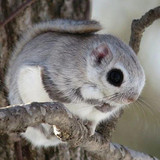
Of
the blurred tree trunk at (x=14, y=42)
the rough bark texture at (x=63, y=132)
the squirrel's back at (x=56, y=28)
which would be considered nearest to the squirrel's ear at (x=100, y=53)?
the squirrel's back at (x=56, y=28)

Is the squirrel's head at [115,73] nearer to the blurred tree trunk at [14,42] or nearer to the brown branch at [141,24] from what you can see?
the brown branch at [141,24]

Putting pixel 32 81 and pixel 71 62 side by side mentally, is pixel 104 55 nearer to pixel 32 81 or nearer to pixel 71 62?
pixel 71 62

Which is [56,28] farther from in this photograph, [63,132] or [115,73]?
[63,132]

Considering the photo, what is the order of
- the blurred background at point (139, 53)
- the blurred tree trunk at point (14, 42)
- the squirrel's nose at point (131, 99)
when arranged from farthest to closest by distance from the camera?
the blurred background at point (139, 53) < the blurred tree trunk at point (14, 42) < the squirrel's nose at point (131, 99)

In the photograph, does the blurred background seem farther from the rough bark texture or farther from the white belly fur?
the white belly fur

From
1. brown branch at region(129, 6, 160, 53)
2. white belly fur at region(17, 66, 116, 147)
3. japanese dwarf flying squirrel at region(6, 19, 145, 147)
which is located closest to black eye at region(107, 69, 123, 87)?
japanese dwarf flying squirrel at region(6, 19, 145, 147)

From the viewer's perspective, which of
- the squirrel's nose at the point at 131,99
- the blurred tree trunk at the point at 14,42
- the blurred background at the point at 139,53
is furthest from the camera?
the blurred background at the point at 139,53

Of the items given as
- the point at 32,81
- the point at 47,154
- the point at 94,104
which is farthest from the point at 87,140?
the point at 47,154
